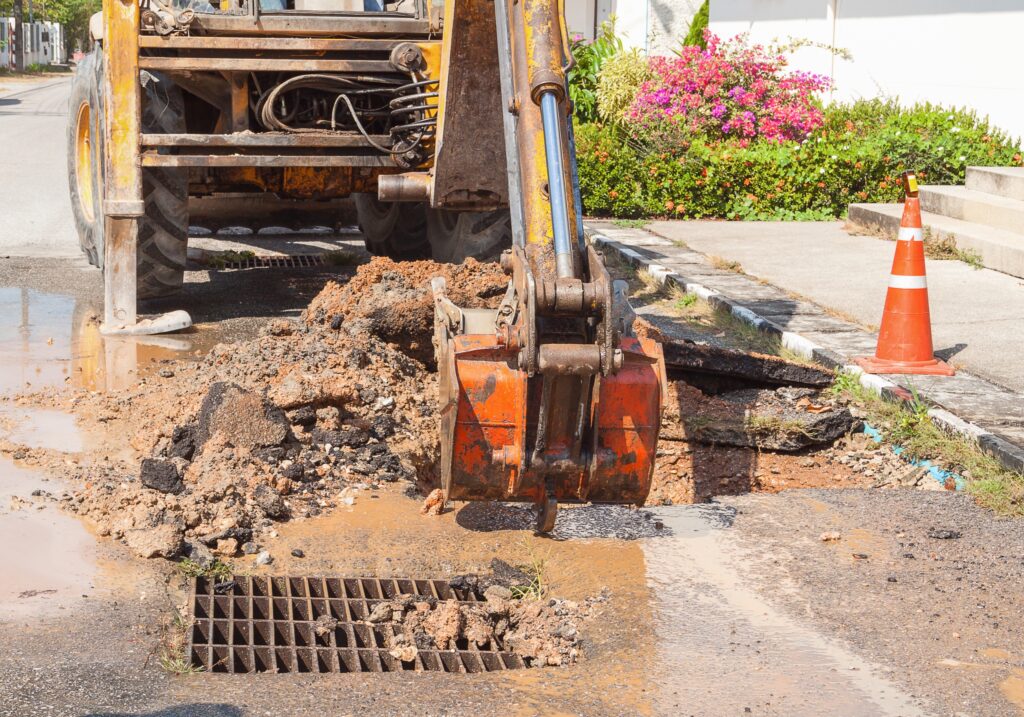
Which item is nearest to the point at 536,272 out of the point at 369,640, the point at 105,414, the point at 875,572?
the point at 369,640

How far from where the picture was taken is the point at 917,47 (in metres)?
13.5

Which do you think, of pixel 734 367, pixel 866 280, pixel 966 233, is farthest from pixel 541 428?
pixel 966 233

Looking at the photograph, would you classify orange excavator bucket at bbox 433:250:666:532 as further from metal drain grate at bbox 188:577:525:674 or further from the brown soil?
the brown soil

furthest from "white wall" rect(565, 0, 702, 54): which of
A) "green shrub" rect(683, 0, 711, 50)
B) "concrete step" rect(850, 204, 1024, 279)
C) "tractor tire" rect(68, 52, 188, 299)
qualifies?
"tractor tire" rect(68, 52, 188, 299)

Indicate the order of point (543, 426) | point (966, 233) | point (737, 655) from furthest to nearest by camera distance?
point (966, 233) < point (543, 426) < point (737, 655)

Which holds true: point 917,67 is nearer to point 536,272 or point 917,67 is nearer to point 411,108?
point 411,108

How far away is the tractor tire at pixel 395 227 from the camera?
9695 millimetres

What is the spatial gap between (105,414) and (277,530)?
68.7 inches

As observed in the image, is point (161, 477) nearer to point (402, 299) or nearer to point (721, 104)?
point (402, 299)

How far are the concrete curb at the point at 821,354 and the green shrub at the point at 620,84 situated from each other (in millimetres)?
5039

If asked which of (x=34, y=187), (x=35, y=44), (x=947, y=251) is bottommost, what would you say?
(x=947, y=251)

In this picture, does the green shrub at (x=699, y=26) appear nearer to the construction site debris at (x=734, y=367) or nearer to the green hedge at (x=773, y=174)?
the green hedge at (x=773, y=174)

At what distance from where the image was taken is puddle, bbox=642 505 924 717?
11.1 feet

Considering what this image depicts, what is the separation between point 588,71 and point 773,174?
223 inches
